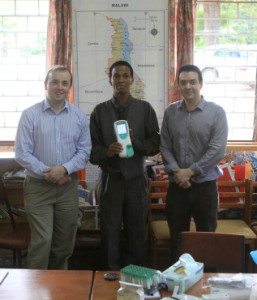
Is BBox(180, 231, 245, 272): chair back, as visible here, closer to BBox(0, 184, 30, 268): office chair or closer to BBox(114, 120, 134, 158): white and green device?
BBox(114, 120, 134, 158): white and green device

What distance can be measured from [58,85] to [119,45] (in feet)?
4.17

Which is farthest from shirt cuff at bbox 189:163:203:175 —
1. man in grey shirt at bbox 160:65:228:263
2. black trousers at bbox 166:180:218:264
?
black trousers at bbox 166:180:218:264

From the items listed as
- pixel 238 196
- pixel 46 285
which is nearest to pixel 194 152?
pixel 238 196

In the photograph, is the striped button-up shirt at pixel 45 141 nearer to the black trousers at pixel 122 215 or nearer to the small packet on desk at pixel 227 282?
the black trousers at pixel 122 215

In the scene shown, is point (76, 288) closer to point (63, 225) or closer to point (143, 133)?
point (63, 225)

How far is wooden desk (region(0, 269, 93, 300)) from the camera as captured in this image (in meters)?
1.47

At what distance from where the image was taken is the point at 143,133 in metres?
2.57

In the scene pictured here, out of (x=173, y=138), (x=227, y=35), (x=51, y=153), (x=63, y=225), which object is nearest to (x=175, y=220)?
(x=173, y=138)

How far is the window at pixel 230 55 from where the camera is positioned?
12.5 feet

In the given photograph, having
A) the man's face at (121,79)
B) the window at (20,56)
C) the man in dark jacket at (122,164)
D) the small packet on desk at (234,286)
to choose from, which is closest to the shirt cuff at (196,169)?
the man in dark jacket at (122,164)

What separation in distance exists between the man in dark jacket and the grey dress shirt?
0.56 ft

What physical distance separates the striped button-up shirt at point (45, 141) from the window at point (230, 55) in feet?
6.39

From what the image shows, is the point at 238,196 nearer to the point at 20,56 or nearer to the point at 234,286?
the point at 234,286

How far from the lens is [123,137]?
237cm
